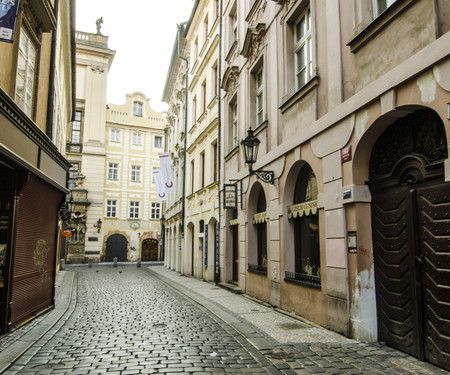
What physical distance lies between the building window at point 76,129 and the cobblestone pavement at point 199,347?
31.0 m

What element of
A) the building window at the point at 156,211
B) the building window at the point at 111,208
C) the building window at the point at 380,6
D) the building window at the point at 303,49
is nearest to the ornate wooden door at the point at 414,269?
the building window at the point at 380,6

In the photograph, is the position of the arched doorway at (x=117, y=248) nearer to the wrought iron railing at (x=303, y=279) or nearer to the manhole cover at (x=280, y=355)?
the wrought iron railing at (x=303, y=279)

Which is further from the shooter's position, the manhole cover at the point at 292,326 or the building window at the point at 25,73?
the building window at the point at 25,73

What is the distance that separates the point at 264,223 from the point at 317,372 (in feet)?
22.4

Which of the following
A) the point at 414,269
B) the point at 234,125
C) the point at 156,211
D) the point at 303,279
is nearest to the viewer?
the point at 414,269

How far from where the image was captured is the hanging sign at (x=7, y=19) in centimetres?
584

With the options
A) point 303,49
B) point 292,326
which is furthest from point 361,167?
point 303,49

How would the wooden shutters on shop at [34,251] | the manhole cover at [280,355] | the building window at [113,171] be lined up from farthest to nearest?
the building window at [113,171], the wooden shutters on shop at [34,251], the manhole cover at [280,355]

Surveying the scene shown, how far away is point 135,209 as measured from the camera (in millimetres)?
41125

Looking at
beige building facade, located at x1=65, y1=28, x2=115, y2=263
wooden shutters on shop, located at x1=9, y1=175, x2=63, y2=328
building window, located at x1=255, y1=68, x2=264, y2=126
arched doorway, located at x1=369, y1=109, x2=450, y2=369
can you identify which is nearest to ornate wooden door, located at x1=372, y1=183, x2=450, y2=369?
arched doorway, located at x1=369, y1=109, x2=450, y2=369

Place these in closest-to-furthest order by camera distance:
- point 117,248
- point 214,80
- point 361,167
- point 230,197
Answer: point 361,167, point 230,197, point 214,80, point 117,248

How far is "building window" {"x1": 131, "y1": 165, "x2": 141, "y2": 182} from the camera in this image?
41403mm

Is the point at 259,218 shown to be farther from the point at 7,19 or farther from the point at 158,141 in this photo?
the point at 158,141

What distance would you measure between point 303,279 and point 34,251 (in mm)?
5780
